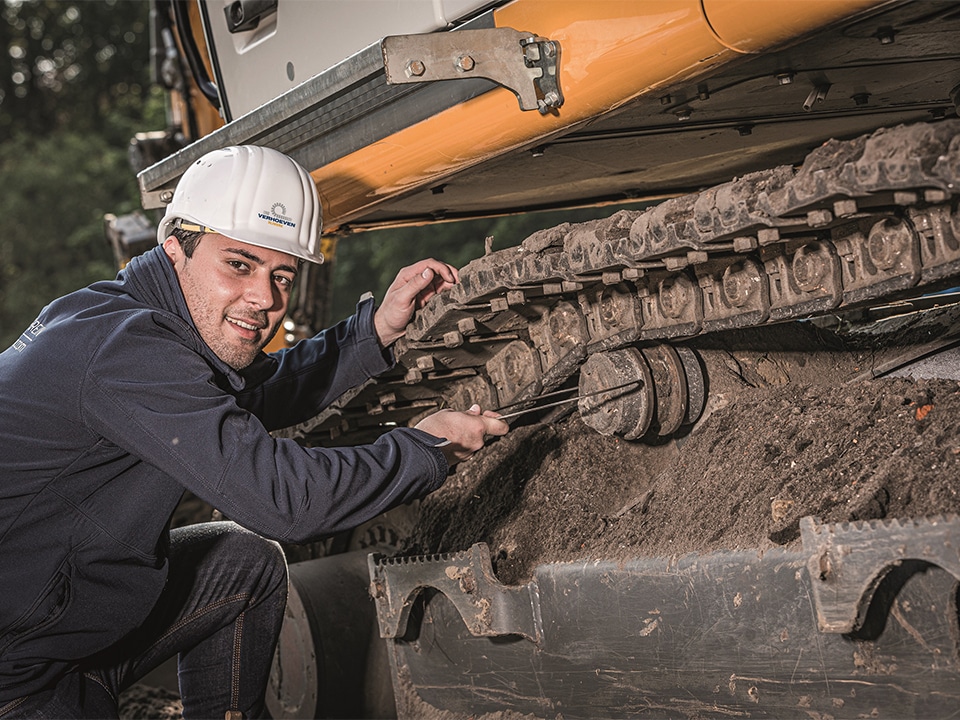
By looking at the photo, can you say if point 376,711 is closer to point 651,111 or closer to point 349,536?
point 349,536

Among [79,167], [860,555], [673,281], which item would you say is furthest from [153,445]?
[79,167]

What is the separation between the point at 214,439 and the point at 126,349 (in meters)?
0.27

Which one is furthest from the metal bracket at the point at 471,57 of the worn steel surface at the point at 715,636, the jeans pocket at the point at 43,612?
the jeans pocket at the point at 43,612

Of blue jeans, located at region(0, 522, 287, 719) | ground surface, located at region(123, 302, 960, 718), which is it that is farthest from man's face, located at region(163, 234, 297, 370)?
ground surface, located at region(123, 302, 960, 718)

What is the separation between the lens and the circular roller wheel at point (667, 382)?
106 inches

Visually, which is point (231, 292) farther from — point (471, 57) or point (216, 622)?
point (216, 622)

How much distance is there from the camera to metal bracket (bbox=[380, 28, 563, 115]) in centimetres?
239

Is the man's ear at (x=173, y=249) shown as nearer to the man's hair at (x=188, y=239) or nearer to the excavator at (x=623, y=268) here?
the man's hair at (x=188, y=239)

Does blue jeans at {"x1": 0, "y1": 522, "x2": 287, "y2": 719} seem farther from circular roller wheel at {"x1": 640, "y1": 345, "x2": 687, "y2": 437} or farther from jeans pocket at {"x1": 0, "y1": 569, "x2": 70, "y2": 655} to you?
circular roller wheel at {"x1": 640, "y1": 345, "x2": 687, "y2": 437}

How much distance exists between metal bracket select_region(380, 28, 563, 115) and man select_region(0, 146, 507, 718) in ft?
1.67

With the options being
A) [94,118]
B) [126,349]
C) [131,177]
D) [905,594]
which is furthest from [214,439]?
[94,118]

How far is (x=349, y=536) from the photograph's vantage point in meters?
3.91

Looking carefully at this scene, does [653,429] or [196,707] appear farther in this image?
[196,707]

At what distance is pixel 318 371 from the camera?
3.26m
